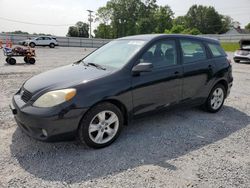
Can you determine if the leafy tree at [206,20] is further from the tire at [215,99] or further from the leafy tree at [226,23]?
the tire at [215,99]

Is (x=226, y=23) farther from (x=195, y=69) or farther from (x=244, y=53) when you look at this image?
(x=195, y=69)

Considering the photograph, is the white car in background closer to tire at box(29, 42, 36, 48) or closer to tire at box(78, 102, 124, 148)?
tire at box(29, 42, 36, 48)

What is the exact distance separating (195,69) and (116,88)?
183cm

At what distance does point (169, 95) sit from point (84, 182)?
2117 millimetres

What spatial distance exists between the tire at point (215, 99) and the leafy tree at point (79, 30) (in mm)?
70111

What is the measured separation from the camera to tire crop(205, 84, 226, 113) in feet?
16.1

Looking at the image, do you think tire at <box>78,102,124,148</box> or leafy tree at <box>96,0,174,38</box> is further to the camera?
leafy tree at <box>96,0,174,38</box>

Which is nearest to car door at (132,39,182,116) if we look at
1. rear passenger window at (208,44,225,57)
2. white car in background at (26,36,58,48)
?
rear passenger window at (208,44,225,57)

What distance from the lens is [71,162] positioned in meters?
3.03

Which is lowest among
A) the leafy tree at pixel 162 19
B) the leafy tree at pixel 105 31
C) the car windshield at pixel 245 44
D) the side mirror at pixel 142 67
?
the side mirror at pixel 142 67

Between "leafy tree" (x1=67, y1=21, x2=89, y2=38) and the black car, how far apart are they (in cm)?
7033

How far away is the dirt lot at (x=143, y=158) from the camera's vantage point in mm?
2709

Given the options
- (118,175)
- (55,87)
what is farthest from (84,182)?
(55,87)

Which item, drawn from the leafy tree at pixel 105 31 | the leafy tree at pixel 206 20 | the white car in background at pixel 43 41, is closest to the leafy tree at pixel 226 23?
the leafy tree at pixel 206 20
